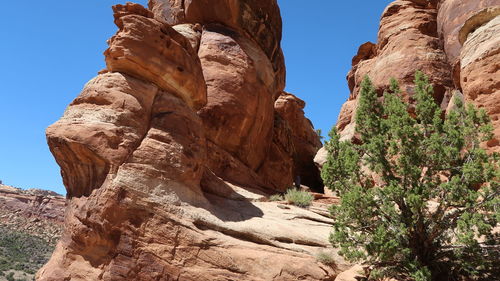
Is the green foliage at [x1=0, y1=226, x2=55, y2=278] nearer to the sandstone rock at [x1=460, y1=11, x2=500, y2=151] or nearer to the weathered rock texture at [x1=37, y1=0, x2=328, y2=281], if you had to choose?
the weathered rock texture at [x1=37, y1=0, x2=328, y2=281]

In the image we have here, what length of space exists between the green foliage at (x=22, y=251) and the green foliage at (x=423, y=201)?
4341cm

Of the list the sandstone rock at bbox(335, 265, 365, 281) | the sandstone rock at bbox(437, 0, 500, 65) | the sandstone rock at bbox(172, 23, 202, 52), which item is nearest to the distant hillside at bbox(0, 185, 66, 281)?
the sandstone rock at bbox(172, 23, 202, 52)

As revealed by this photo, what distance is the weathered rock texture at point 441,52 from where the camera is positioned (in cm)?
1281

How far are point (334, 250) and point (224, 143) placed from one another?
8.14 m

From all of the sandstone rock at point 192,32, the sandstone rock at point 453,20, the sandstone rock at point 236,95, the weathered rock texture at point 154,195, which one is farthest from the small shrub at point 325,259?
the sandstone rock at point 192,32

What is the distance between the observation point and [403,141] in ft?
29.0

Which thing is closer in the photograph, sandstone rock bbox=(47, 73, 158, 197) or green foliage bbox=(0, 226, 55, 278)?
sandstone rock bbox=(47, 73, 158, 197)

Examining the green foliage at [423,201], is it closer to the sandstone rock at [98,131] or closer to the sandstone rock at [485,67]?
the sandstone rock at [485,67]

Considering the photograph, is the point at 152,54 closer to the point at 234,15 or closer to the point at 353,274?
the point at 353,274

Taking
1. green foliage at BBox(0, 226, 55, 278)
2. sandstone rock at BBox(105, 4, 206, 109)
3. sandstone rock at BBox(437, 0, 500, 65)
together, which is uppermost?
sandstone rock at BBox(437, 0, 500, 65)

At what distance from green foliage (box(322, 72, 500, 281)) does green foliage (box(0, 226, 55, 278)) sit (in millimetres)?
43406

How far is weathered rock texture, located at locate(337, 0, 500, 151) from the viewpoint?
12.8 meters

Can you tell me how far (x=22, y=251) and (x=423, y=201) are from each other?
55586mm

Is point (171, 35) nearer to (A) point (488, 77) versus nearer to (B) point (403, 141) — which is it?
(B) point (403, 141)
